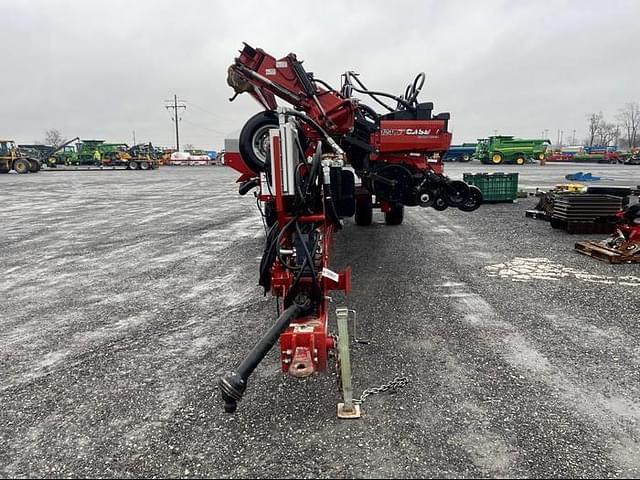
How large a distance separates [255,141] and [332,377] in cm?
365

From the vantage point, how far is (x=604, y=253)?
21.8 feet

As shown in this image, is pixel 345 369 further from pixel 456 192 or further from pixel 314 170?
pixel 456 192

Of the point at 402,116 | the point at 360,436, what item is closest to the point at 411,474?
the point at 360,436

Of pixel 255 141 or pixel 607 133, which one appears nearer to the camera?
pixel 255 141

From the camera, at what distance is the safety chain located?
3136 millimetres

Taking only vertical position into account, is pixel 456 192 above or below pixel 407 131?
below

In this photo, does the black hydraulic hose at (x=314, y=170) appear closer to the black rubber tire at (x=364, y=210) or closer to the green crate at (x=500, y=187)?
the black rubber tire at (x=364, y=210)

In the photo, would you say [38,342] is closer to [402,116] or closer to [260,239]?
[260,239]

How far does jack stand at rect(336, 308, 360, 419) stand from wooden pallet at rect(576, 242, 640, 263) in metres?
5.29

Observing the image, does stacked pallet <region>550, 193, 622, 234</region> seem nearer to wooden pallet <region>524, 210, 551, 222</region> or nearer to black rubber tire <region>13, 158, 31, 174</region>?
wooden pallet <region>524, 210, 551, 222</region>

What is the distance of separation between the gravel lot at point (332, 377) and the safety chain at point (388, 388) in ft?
0.25

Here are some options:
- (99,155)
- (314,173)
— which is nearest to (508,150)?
(99,155)

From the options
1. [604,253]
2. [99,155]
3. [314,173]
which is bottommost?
[604,253]

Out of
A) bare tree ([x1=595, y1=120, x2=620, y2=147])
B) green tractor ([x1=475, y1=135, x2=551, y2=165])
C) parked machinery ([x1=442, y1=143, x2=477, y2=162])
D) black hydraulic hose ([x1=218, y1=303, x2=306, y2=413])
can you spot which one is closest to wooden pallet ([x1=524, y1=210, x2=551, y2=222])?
black hydraulic hose ([x1=218, y1=303, x2=306, y2=413])
